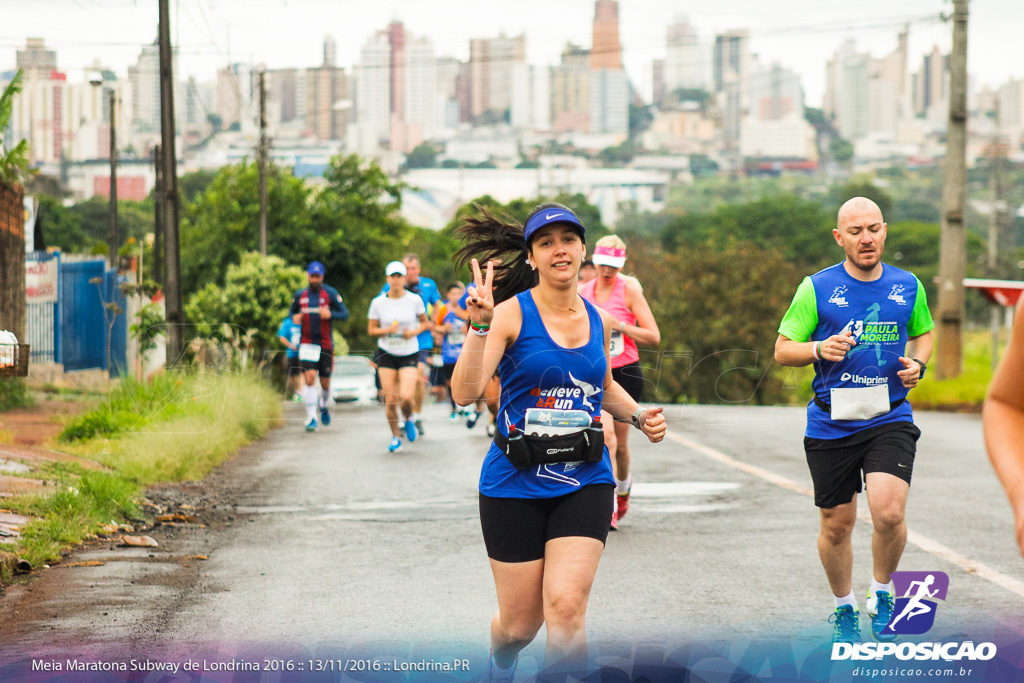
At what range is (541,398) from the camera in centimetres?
441

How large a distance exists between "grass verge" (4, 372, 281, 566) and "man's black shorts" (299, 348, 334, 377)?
100 centimetres

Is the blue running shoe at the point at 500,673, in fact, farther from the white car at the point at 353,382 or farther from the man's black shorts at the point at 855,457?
the white car at the point at 353,382

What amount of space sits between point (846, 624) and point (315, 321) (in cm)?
1029

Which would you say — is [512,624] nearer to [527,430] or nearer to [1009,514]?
[527,430]

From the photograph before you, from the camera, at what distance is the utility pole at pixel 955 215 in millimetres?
21828

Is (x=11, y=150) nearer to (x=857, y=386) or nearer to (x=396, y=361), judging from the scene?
(x=396, y=361)

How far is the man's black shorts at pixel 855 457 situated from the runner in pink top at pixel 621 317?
2.68m

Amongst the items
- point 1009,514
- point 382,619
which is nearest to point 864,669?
point 382,619

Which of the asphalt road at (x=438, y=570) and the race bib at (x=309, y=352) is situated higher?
the race bib at (x=309, y=352)

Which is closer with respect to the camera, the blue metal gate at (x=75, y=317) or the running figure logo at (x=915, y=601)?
the running figure logo at (x=915, y=601)

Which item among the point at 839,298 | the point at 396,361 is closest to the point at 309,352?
the point at 396,361

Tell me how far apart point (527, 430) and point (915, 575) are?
2.61m

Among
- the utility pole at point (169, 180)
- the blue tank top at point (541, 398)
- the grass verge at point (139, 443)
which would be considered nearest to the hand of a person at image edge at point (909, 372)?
the blue tank top at point (541, 398)

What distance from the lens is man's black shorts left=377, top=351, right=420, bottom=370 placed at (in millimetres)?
13336
